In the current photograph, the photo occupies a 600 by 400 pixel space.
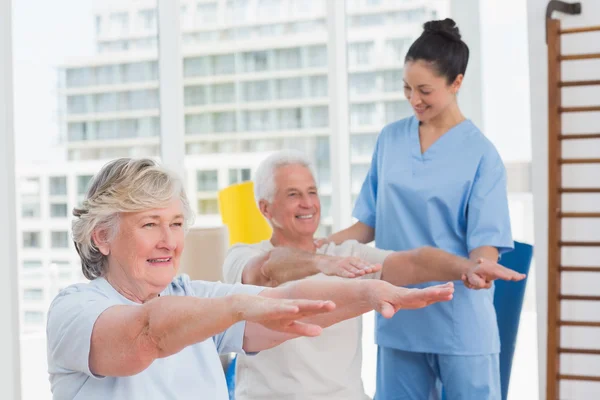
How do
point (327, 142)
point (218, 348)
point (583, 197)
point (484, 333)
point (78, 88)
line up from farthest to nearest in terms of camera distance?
1. point (327, 142)
2. point (78, 88)
3. point (583, 197)
4. point (484, 333)
5. point (218, 348)

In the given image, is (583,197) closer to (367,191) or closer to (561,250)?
(561,250)

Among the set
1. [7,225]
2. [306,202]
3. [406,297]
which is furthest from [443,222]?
[7,225]

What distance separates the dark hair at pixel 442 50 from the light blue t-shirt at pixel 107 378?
45.3 inches

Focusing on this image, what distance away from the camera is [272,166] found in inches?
90.7

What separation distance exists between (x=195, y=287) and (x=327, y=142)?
10.6ft

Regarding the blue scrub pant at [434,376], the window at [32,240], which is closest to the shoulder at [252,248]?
the blue scrub pant at [434,376]

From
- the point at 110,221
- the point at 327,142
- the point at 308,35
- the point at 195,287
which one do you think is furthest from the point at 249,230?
the point at 308,35

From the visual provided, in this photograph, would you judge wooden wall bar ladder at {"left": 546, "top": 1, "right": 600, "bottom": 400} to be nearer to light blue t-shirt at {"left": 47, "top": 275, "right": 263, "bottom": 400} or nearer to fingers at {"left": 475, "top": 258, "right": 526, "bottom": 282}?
fingers at {"left": 475, "top": 258, "right": 526, "bottom": 282}

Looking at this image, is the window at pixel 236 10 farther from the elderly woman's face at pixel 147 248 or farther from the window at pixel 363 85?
the elderly woman's face at pixel 147 248

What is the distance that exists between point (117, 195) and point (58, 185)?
312 centimetres

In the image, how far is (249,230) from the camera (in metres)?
2.89

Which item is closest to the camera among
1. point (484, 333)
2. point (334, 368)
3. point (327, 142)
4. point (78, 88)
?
point (334, 368)

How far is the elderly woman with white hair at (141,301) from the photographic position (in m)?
1.28

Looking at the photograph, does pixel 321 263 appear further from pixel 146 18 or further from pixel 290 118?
pixel 290 118
